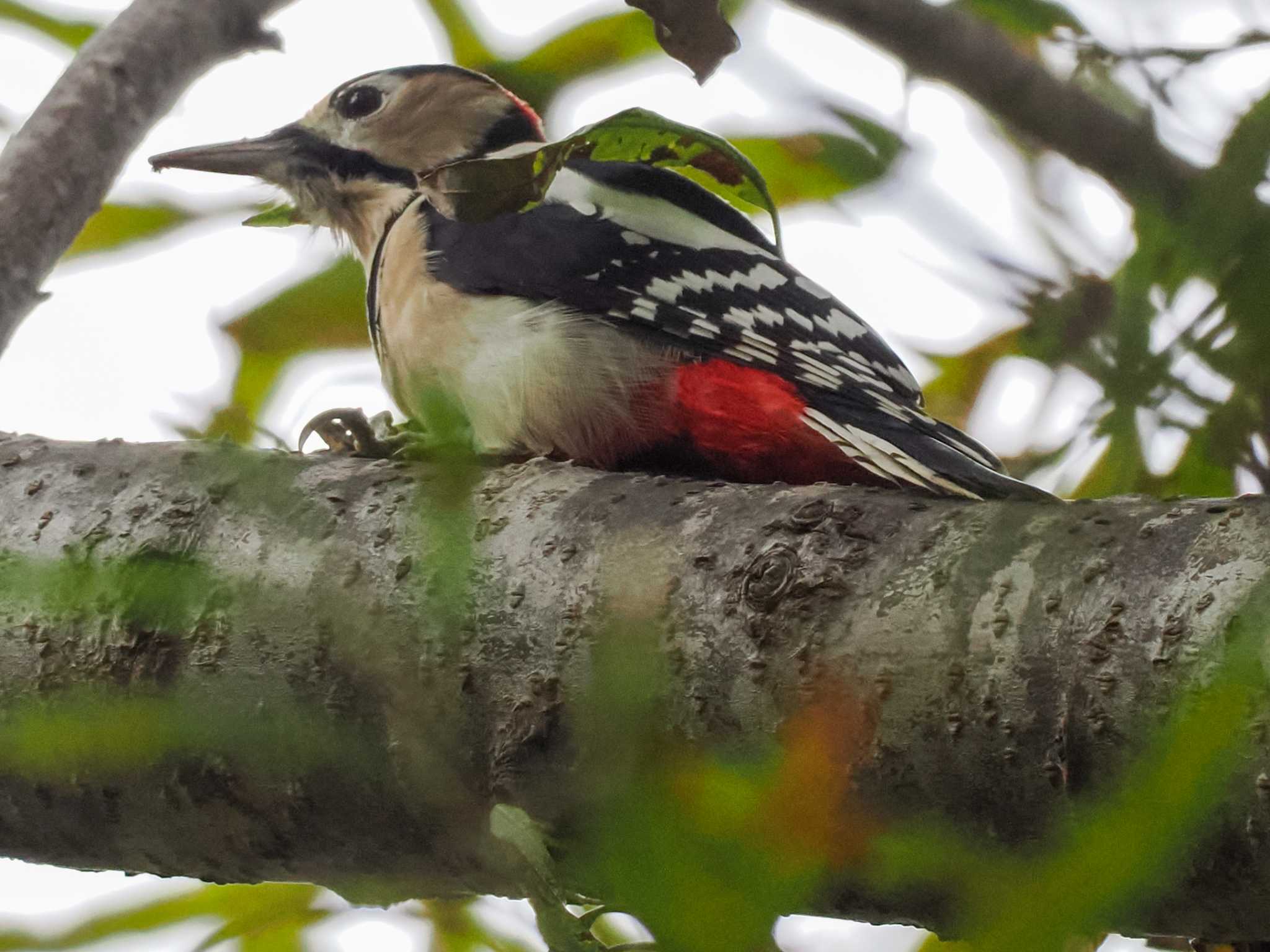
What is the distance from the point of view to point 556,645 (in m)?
1.05

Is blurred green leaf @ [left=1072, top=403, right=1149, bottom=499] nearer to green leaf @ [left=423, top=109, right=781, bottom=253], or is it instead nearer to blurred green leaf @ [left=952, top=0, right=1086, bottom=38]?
blurred green leaf @ [left=952, top=0, right=1086, bottom=38]

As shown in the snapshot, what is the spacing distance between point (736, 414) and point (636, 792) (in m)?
1.25

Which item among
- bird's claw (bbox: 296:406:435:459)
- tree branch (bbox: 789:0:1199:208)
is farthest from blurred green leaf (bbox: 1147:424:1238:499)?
bird's claw (bbox: 296:406:435:459)

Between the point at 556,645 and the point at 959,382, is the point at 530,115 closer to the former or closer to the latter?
the point at 959,382

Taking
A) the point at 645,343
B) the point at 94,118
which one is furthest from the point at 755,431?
the point at 94,118

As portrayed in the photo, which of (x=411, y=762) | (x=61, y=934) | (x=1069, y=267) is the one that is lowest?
(x=61, y=934)

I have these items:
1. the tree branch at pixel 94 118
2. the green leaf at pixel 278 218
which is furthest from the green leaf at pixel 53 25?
the green leaf at pixel 278 218

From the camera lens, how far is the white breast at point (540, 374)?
1749mm

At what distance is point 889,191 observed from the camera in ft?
2.16

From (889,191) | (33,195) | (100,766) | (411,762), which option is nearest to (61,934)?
(411,762)

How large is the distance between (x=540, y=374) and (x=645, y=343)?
134 mm

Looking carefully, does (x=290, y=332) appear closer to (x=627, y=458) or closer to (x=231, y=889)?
(x=627, y=458)

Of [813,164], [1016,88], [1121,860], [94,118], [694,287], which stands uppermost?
[94,118]

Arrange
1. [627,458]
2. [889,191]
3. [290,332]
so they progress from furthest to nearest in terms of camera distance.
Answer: [290,332] → [627,458] → [889,191]
